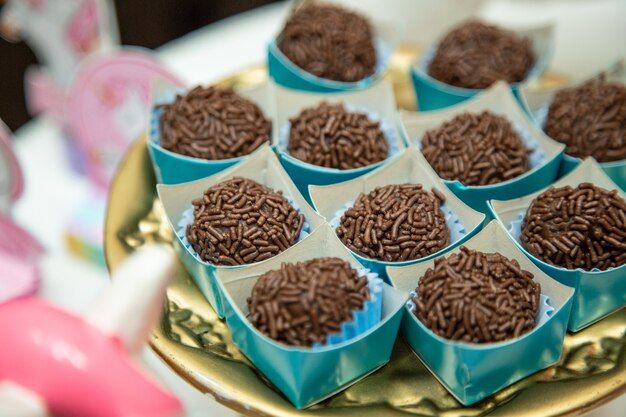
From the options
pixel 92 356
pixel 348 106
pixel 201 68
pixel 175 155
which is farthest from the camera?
pixel 201 68

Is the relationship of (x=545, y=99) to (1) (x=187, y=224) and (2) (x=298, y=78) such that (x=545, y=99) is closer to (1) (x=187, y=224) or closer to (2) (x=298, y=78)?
(2) (x=298, y=78)

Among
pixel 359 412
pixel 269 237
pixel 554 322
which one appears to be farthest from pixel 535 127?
pixel 359 412

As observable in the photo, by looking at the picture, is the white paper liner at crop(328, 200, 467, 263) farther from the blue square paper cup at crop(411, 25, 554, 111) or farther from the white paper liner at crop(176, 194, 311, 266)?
the blue square paper cup at crop(411, 25, 554, 111)

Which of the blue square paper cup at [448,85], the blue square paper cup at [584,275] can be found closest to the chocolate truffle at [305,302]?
the blue square paper cup at [584,275]

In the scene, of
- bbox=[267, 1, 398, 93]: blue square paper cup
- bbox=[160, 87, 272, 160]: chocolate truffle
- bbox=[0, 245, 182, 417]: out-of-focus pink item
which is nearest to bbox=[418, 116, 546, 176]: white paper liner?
bbox=[267, 1, 398, 93]: blue square paper cup

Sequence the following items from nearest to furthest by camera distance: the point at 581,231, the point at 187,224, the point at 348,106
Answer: the point at 581,231 < the point at 187,224 < the point at 348,106

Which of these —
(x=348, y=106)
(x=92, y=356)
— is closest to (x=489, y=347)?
(x=92, y=356)
